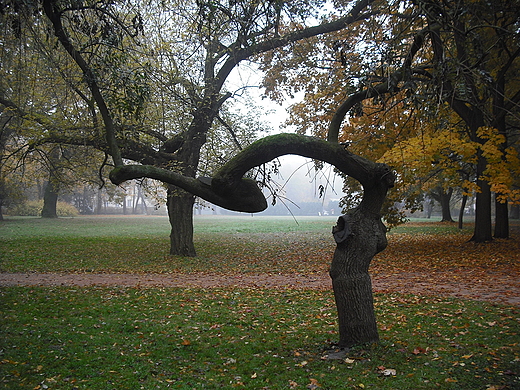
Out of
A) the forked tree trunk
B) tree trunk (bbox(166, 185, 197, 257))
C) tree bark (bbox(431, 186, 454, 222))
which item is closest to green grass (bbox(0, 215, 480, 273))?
tree trunk (bbox(166, 185, 197, 257))

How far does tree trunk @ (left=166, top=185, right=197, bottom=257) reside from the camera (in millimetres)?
16359

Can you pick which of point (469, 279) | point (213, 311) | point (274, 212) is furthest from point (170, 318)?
Answer: point (274, 212)

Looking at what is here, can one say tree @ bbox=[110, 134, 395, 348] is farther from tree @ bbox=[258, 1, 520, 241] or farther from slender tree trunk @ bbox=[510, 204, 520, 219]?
slender tree trunk @ bbox=[510, 204, 520, 219]

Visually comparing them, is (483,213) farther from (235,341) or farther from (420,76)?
(235,341)

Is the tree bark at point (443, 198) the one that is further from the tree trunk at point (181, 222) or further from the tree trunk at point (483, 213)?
the tree trunk at point (181, 222)

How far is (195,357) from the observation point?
5543 mm

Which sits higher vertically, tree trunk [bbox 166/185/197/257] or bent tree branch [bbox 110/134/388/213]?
bent tree branch [bbox 110/134/388/213]

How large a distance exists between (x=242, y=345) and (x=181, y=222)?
1102 centimetres

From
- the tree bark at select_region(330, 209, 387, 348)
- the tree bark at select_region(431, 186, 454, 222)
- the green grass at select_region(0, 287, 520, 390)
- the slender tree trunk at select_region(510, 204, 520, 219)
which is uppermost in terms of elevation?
the tree bark at select_region(431, 186, 454, 222)

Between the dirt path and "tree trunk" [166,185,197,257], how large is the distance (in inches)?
155

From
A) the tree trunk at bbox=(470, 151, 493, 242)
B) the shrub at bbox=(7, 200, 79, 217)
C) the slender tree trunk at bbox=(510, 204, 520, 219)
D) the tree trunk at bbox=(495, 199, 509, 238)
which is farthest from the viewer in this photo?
the slender tree trunk at bbox=(510, 204, 520, 219)

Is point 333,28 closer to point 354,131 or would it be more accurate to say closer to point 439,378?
point 354,131

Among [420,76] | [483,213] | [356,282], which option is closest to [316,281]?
[356,282]

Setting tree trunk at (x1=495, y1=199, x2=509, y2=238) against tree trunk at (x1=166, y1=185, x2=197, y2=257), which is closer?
tree trunk at (x1=166, y1=185, x2=197, y2=257)
